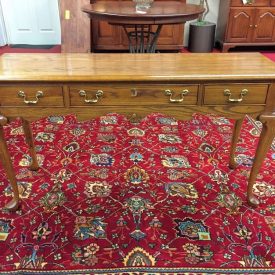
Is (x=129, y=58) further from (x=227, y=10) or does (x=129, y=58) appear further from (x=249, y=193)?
(x=227, y=10)

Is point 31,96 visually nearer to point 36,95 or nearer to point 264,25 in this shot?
point 36,95

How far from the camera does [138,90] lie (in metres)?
1.45

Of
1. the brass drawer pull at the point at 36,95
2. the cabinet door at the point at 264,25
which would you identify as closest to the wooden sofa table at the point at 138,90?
the brass drawer pull at the point at 36,95

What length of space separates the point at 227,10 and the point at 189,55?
141 inches

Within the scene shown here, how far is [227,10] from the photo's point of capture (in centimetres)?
484

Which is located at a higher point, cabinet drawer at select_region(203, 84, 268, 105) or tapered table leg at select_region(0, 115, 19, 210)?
cabinet drawer at select_region(203, 84, 268, 105)

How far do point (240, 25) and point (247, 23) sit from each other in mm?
113

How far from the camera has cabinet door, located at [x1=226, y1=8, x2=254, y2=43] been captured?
4.80m

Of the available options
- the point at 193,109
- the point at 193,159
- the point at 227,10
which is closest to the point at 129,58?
the point at 193,109

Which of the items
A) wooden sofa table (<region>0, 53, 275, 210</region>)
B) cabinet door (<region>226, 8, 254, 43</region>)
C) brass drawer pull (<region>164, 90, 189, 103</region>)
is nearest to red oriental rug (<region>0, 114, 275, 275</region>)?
wooden sofa table (<region>0, 53, 275, 210</region>)

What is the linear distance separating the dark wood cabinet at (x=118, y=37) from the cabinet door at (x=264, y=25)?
3.94 ft

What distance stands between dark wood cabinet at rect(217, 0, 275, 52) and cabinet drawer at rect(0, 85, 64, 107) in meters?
4.17

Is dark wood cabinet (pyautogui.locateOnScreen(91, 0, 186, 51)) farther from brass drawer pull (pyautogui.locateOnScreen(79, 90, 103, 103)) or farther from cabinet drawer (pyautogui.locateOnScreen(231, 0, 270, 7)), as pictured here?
brass drawer pull (pyautogui.locateOnScreen(79, 90, 103, 103))

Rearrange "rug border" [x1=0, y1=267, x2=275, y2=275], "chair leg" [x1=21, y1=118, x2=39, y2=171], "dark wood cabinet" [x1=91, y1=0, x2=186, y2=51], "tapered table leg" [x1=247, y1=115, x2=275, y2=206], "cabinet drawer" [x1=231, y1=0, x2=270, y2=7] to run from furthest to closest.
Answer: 1. "dark wood cabinet" [x1=91, y1=0, x2=186, y2=51]
2. "cabinet drawer" [x1=231, y1=0, x2=270, y2=7]
3. "chair leg" [x1=21, y1=118, x2=39, y2=171]
4. "tapered table leg" [x1=247, y1=115, x2=275, y2=206]
5. "rug border" [x1=0, y1=267, x2=275, y2=275]
